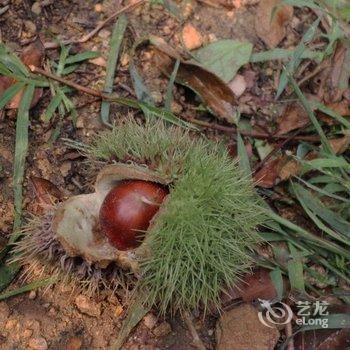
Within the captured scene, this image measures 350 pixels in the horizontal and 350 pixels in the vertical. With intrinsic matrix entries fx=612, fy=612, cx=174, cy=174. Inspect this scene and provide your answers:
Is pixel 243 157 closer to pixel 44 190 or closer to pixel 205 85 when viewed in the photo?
pixel 205 85

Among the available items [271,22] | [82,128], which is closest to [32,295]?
[82,128]

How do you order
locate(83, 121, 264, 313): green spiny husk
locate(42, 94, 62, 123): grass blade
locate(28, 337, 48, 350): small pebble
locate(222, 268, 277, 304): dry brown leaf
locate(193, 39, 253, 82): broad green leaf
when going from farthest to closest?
locate(193, 39, 253, 82): broad green leaf, locate(42, 94, 62, 123): grass blade, locate(222, 268, 277, 304): dry brown leaf, locate(28, 337, 48, 350): small pebble, locate(83, 121, 264, 313): green spiny husk

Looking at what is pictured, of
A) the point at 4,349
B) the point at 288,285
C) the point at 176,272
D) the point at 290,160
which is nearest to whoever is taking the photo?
the point at 176,272

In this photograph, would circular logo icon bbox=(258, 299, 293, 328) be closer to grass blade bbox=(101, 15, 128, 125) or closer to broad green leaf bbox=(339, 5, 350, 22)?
grass blade bbox=(101, 15, 128, 125)

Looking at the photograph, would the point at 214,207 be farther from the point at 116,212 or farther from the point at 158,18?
the point at 158,18

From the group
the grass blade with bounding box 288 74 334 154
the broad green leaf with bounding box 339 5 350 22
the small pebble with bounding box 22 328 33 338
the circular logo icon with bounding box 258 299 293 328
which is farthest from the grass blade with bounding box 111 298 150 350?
the broad green leaf with bounding box 339 5 350 22

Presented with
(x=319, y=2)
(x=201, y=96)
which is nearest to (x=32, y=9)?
(x=201, y=96)

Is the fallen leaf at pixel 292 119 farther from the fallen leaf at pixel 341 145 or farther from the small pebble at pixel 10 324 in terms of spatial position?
the small pebble at pixel 10 324
